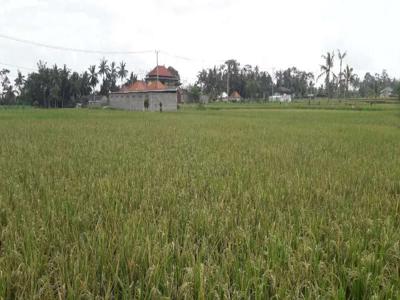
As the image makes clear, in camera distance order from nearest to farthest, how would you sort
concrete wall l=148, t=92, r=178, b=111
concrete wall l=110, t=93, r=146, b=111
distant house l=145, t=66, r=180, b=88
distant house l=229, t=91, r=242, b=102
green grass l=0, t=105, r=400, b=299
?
green grass l=0, t=105, r=400, b=299
concrete wall l=148, t=92, r=178, b=111
concrete wall l=110, t=93, r=146, b=111
distant house l=145, t=66, r=180, b=88
distant house l=229, t=91, r=242, b=102

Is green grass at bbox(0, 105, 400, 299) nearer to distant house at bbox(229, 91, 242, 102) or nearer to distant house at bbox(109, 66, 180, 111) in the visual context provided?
distant house at bbox(109, 66, 180, 111)

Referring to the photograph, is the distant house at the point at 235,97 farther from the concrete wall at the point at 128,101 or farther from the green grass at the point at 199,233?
the green grass at the point at 199,233

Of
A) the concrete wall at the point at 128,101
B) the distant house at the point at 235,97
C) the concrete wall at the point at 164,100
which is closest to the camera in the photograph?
the concrete wall at the point at 164,100

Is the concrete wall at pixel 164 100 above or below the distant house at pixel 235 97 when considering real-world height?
below

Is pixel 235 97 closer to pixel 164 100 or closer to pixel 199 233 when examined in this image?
pixel 164 100

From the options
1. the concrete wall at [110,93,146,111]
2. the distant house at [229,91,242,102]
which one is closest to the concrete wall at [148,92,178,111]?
the concrete wall at [110,93,146,111]

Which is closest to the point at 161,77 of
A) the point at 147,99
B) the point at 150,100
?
the point at 147,99

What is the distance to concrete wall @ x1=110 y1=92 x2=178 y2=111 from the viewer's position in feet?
141

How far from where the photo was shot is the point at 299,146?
30.5ft

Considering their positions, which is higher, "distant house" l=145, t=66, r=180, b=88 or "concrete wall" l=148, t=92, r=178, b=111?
"distant house" l=145, t=66, r=180, b=88

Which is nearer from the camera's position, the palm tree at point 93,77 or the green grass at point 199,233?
the green grass at point 199,233

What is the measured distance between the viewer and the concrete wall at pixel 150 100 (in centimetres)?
4297

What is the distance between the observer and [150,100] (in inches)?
1714

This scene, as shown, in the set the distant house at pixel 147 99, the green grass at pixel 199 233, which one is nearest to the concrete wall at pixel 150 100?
the distant house at pixel 147 99
